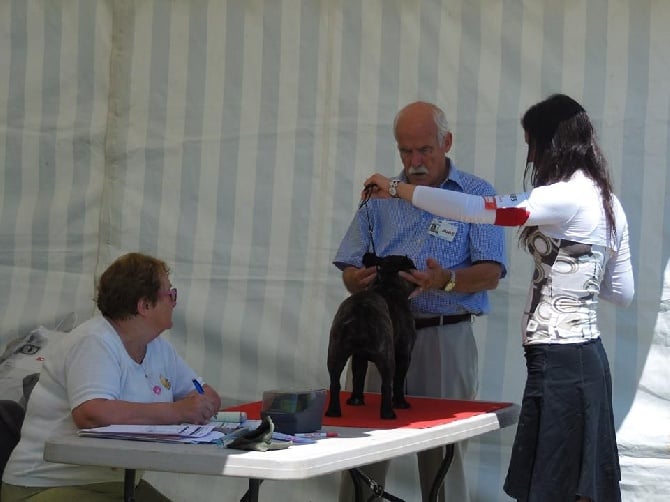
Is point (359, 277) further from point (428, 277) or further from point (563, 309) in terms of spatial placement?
point (563, 309)

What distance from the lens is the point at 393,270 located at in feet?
12.0

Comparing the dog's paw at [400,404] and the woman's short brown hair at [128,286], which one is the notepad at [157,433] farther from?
the dog's paw at [400,404]

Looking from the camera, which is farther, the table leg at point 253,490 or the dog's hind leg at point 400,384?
the dog's hind leg at point 400,384

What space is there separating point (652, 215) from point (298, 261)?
5.04 feet

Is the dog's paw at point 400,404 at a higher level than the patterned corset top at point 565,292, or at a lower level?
lower

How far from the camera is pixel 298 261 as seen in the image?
16.3 feet

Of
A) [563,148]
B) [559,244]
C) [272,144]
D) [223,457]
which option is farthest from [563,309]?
[272,144]

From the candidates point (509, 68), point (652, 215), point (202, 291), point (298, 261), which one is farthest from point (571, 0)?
point (202, 291)

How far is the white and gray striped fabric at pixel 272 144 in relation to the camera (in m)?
4.63

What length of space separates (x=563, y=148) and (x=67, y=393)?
64.1 inches

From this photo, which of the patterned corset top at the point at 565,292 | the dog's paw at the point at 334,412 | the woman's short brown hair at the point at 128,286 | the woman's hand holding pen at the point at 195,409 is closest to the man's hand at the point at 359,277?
the dog's paw at the point at 334,412

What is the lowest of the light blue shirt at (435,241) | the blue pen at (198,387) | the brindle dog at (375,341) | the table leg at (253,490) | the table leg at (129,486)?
the table leg at (129,486)

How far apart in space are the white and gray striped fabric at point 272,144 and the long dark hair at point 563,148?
1256 mm

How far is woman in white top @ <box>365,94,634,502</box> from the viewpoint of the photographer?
3234 millimetres
